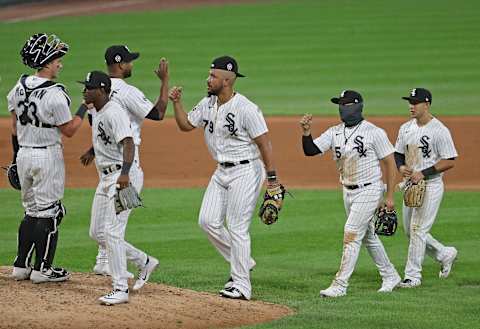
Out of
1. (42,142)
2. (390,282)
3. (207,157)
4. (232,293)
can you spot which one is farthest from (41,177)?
(207,157)

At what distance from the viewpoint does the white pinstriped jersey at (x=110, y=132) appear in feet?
28.3

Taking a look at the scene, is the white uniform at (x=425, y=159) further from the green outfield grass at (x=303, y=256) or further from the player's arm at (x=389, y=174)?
the player's arm at (x=389, y=174)

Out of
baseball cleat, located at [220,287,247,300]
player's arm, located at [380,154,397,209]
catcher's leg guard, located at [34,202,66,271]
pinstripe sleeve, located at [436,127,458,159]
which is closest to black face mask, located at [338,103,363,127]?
player's arm, located at [380,154,397,209]

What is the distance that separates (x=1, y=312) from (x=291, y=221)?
17.6 feet

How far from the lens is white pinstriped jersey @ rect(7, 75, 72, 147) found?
9031 mm

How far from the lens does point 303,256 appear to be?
36.9 ft

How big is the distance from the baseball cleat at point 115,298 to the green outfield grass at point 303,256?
1.11 meters

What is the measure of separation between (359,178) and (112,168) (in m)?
2.10

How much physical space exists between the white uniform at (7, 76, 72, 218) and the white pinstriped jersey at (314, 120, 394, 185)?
2.27m

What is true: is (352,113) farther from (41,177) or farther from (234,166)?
(41,177)

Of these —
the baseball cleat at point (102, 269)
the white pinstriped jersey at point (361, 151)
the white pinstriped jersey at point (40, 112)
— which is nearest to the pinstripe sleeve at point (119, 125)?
the white pinstriped jersey at point (40, 112)

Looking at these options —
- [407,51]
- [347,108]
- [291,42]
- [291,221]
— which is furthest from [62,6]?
[347,108]

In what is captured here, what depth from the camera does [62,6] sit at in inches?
1566

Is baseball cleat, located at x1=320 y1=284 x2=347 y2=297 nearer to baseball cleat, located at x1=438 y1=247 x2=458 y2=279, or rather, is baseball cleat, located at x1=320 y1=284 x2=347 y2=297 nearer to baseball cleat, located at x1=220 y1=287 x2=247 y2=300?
baseball cleat, located at x1=220 y1=287 x2=247 y2=300
